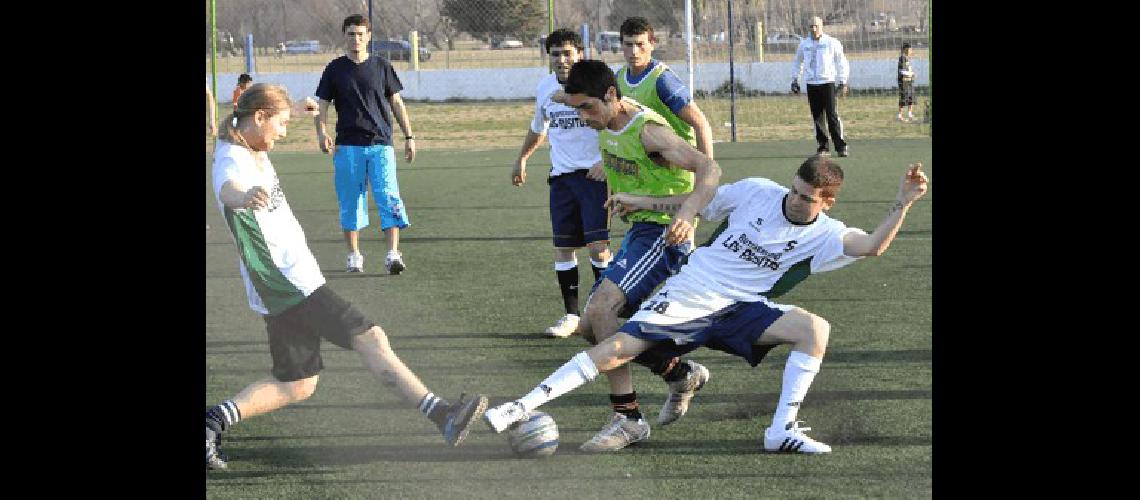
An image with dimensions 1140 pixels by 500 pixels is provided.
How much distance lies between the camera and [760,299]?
19.7 feet

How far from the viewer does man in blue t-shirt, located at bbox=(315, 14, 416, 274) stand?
11.0 m

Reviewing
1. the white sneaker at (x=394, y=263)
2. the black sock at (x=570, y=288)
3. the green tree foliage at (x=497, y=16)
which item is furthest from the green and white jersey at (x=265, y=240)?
the green tree foliage at (x=497, y=16)

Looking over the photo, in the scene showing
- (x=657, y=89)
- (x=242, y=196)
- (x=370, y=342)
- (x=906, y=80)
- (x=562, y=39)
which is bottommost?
(x=370, y=342)

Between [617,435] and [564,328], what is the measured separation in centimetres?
240

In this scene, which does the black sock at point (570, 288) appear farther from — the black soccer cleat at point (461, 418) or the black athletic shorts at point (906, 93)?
the black athletic shorts at point (906, 93)

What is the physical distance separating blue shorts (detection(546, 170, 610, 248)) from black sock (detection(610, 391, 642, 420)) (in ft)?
7.93

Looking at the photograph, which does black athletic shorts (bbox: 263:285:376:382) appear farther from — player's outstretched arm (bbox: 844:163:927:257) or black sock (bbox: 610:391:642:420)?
player's outstretched arm (bbox: 844:163:927:257)

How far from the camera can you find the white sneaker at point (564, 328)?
8234 millimetres

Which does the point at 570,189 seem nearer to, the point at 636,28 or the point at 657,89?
the point at 636,28

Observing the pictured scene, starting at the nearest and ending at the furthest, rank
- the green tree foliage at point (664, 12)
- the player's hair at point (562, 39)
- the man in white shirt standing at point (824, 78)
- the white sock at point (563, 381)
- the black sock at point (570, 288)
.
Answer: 1. the white sock at point (563, 381)
2. the player's hair at point (562, 39)
3. the black sock at point (570, 288)
4. the man in white shirt standing at point (824, 78)
5. the green tree foliage at point (664, 12)

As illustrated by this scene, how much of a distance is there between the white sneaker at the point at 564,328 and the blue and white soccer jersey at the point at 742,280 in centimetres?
223

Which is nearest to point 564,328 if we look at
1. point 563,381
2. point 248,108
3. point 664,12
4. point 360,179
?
point 563,381

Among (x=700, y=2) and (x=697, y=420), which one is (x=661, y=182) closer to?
(x=697, y=420)

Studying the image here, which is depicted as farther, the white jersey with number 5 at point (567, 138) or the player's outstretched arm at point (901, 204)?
the white jersey with number 5 at point (567, 138)
